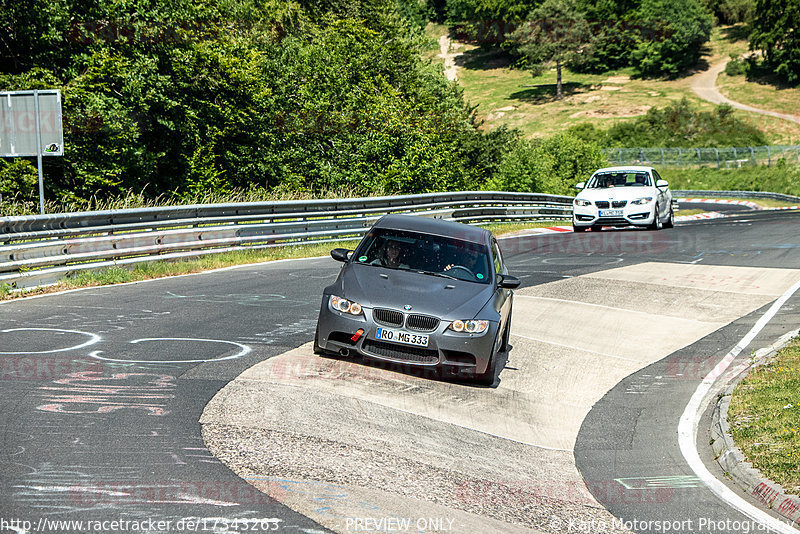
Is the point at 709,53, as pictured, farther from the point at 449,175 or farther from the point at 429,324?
the point at 429,324

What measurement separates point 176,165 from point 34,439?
27.9 m

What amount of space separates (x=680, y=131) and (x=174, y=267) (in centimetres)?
7341

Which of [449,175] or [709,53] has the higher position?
[709,53]

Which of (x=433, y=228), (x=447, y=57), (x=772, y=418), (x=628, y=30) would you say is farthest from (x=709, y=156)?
(x=447, y=57)

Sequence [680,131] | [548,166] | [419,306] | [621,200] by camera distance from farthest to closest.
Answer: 1. [680,131]
2. [548,166]
3. [621,200]
4. [419,306]

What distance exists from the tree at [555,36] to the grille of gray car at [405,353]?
346 feet

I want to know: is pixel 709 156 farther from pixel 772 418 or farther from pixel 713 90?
pixel 772 418

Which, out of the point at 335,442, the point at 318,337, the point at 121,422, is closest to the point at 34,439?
the point at 121,422

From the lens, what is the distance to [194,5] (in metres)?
31.7

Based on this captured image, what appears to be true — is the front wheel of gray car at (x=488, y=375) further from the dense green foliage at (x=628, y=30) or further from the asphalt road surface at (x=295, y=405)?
the dense green foliage at (x=628, y=30)

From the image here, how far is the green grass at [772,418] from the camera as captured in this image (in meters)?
6.81

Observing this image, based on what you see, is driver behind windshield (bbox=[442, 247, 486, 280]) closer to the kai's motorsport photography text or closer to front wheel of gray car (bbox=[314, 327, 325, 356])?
front wheel of gray car (bbox=[314, 327, 325, 356])

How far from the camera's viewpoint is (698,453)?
761cm

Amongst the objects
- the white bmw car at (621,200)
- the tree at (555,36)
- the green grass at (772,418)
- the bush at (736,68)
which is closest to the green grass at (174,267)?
the white bmw car at (621,200)
